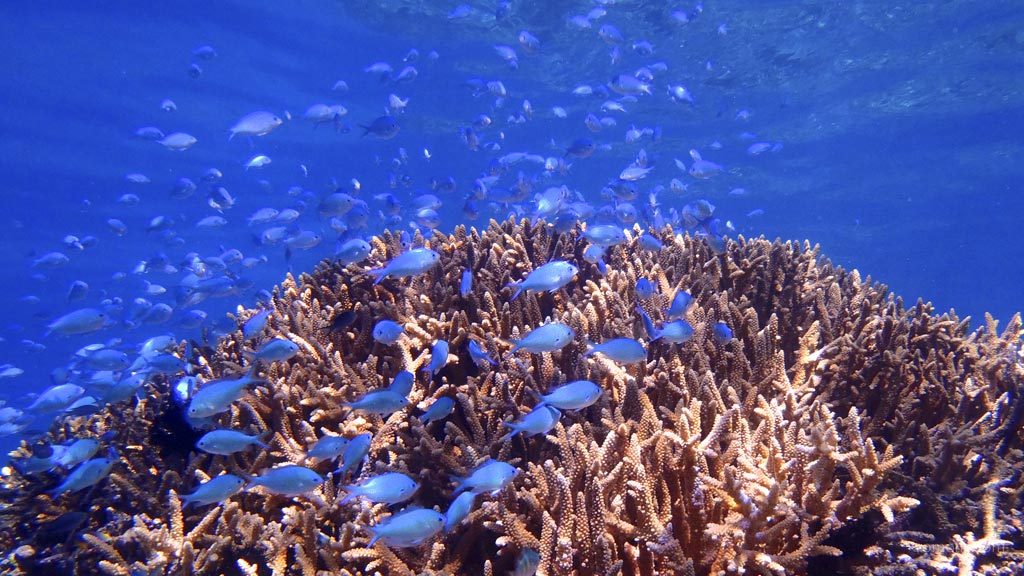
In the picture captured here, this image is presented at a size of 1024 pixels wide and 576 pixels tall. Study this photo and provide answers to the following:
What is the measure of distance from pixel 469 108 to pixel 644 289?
3738 centimetres

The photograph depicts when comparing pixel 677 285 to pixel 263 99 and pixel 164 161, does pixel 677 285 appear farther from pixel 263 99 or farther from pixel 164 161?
pixel 164 161

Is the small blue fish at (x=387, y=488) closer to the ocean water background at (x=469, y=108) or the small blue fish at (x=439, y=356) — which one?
the small blue fish at (x=439, y=356)

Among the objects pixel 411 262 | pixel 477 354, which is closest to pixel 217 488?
pixel 477 354

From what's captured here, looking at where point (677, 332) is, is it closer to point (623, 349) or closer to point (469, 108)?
point (623, 349)

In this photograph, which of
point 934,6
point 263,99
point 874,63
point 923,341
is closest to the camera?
point 923,341

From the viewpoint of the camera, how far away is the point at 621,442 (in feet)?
10.5

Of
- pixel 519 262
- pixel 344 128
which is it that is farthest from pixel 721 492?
pixel 344 128

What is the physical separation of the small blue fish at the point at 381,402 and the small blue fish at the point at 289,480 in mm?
487

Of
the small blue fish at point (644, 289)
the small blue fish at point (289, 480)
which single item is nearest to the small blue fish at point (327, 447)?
the small blue fish at point (289, 480)

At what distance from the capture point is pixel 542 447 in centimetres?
355

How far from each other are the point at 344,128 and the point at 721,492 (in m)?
14.0

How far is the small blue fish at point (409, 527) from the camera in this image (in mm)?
2662

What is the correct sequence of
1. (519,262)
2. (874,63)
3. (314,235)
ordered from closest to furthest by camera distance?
(519,262) → (314,235) → (874,63)

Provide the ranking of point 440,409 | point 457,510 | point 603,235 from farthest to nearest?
point 603,235
point 440,409
point 457,510
